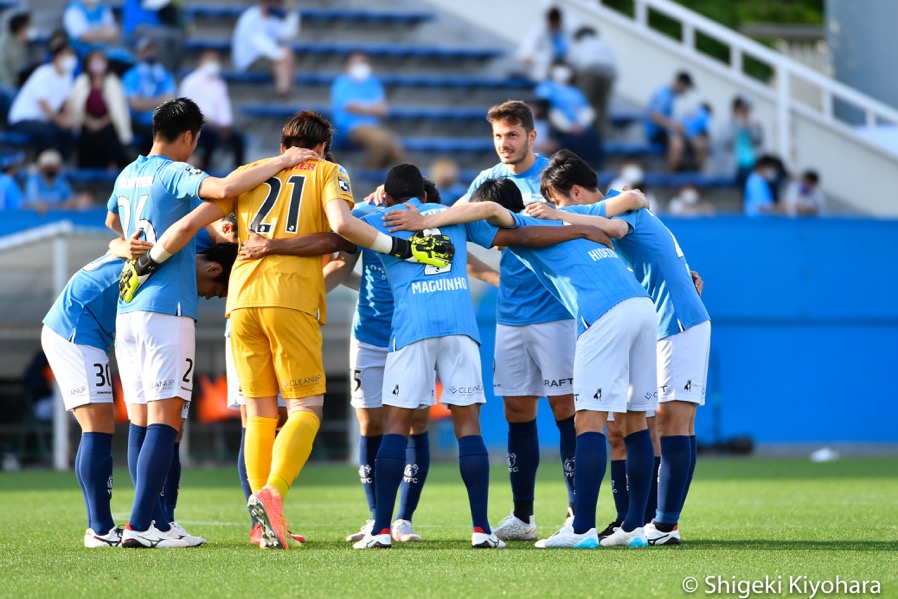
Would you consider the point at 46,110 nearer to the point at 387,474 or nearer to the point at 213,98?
the point at 213,98

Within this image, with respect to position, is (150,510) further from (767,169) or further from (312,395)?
(767,169)


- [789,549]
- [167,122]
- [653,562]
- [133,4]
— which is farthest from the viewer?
[133,4]

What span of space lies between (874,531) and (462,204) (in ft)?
9.85

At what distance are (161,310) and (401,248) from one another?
131 centimetres

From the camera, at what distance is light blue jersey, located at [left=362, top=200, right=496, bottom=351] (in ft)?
21.6

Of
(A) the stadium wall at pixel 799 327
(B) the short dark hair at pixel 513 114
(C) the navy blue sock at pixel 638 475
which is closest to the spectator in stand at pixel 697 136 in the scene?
(A) the stadium wall at pixel 799 327

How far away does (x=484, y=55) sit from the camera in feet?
70.4

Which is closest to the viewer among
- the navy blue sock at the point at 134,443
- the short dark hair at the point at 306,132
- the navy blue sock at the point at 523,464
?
the navy blue sock at the point at 134,443

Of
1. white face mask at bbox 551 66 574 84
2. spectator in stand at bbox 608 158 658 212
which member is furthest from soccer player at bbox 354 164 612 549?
white face mask at bbox 551 66 574 84

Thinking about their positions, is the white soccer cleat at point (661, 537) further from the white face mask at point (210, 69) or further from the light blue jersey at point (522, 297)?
the white face mask at point (210, 69)

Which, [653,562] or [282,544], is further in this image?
[282,544]

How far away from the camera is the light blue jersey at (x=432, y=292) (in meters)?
6.60

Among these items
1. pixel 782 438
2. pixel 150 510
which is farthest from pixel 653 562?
pixel 782 438

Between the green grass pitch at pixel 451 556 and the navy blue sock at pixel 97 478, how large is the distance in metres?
0.20
